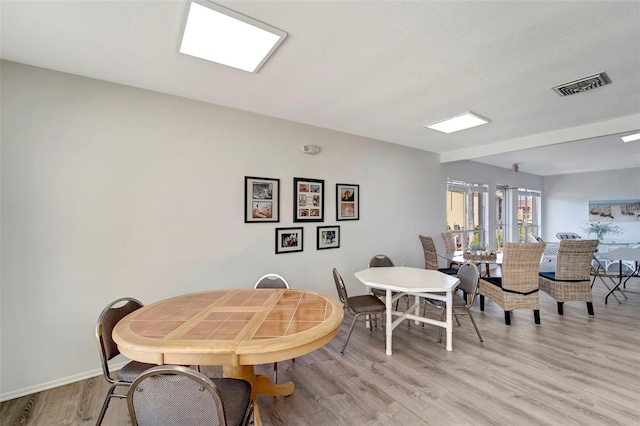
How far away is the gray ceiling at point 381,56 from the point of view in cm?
160

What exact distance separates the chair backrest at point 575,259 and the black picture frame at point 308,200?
3140 mm

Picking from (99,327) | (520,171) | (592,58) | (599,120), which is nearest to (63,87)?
(99,327)

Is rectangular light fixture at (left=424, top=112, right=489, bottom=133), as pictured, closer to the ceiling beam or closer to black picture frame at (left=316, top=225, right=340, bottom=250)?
the ceiling beam

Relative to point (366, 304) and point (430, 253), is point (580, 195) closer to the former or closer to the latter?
point (430, 253)

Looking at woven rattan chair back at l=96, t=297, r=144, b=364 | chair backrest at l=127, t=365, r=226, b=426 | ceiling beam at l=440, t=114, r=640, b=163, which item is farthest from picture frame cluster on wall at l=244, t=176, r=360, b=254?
ceiling beam at l=440, t=114, r=640, b=163

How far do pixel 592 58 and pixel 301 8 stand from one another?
2231mm

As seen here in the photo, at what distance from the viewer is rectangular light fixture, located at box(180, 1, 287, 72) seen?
1.63m

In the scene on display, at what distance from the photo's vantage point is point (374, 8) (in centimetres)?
157

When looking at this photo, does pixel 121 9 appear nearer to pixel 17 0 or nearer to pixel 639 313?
pixel 17 0

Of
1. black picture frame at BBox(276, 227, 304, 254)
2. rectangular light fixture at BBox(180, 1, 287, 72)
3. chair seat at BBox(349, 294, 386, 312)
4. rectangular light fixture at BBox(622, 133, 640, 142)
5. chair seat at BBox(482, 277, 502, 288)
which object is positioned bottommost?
chair seat at BBox(349, 294, 386, 312)

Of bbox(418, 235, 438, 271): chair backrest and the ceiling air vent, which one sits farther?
bbox(418, 235, 438, 271): chair backrest

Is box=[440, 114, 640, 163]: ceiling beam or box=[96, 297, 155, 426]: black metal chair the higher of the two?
box=[440, 114, 640, 163]: ceiling beam

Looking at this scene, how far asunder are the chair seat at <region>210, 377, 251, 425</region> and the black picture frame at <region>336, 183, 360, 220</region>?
271 cm

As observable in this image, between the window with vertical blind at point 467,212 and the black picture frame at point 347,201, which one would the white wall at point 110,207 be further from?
the window with vertical blind at point 467,212
